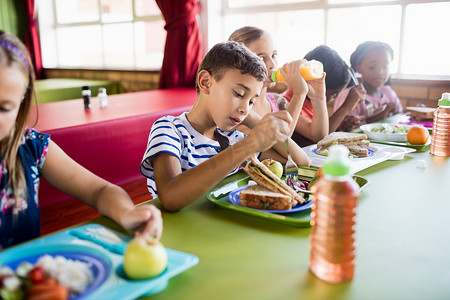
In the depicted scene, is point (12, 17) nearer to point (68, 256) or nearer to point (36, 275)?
point (68, 256)

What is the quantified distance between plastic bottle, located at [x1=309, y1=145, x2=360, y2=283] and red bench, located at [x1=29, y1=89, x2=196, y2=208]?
1652 millimetres

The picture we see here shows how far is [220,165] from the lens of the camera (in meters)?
0.88

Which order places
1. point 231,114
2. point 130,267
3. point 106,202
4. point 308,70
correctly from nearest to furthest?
1. point 130,267
2. point 106,202
3. point 231,114
4. point 308,70

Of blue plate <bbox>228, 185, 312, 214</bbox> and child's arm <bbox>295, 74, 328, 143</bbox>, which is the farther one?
child's arm <bbox>295, 74, 328, 143</bbox>

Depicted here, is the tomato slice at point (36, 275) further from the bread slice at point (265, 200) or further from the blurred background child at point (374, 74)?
the blurred background child at point (374, 74)

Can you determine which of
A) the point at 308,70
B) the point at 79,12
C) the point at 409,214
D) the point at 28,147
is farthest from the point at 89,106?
the point at 79,12

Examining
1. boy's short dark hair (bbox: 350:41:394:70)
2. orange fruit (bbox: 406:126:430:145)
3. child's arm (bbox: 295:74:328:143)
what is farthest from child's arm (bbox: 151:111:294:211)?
boy's short dark hair (bbox: 350:41:394:70)

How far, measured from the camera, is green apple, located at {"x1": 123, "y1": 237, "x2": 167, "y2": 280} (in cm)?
54

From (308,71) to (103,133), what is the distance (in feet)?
4.00

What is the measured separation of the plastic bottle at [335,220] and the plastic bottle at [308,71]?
94 cm

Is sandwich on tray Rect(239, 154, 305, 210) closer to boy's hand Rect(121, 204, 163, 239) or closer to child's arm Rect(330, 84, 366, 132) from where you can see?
boy's hand Rect(121, 204, 163, 239)

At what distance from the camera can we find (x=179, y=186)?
2.86 ft

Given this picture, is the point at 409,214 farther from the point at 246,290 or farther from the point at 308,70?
the point at 308,70

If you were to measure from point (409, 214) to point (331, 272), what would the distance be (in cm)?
36
